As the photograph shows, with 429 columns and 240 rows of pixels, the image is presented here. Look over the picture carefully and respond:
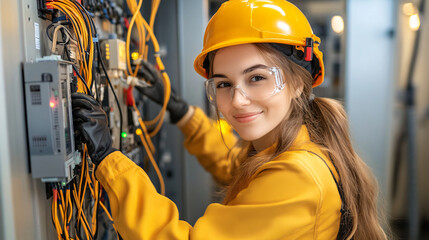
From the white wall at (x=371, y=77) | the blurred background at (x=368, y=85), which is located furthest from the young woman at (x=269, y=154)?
the white wall at (x=371, y=77)

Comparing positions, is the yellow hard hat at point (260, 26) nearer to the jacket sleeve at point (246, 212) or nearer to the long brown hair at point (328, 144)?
the long brown hair at point (328, 144)

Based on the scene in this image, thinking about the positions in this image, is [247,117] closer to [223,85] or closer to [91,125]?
[223,85]

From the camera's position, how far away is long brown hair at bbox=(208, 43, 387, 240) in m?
1.04

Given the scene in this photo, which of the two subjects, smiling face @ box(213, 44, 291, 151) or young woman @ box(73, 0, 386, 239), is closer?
young woman @ box(73, 0, 386, 239)

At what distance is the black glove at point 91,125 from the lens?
976 millimetres

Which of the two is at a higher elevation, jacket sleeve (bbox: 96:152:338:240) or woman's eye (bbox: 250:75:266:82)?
woman's eye (bbox: 250:75:266:82)

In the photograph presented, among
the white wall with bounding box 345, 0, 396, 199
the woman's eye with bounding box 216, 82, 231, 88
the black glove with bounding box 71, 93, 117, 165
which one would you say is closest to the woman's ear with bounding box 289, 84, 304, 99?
the woman's eye with bounding box 216, 82, 231, 88

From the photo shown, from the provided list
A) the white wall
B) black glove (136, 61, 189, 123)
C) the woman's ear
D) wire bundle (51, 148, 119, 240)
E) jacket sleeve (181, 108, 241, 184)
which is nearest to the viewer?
wire bundle (51, 148, 119, 240)

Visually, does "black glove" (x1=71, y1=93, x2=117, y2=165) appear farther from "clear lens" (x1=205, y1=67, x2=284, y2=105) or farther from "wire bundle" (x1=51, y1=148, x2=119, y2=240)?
"clear lens" (x1=205, y1=67, x2=284, y2=105)

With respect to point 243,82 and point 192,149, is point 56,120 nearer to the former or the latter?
point 243,82

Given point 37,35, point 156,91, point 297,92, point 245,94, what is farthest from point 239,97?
point 156,91

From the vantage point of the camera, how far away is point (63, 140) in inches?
35.1

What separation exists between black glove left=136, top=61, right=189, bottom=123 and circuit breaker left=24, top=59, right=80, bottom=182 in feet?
2.37

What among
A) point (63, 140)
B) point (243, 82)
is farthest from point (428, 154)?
point (63, 140)
